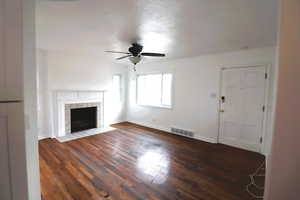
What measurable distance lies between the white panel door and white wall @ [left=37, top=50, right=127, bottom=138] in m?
3.64

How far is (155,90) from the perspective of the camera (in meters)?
5.05

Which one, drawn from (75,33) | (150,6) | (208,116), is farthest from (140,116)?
(150,6)

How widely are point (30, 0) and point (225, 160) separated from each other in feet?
12.0

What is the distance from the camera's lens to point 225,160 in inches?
108

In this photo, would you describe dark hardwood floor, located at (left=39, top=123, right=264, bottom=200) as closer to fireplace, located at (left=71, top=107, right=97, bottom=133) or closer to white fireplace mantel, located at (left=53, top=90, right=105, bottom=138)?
white fireplace mantel, located at (left=53, top=90, right=105, bottom=138)

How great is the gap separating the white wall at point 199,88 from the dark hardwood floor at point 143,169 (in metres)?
0.59

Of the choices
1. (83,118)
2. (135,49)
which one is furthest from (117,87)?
(135,49)

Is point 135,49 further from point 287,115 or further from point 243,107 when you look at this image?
point 243,107

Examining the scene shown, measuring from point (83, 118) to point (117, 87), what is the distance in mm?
1745

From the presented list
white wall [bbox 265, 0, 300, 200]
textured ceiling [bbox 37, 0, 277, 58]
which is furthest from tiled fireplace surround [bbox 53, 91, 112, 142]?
white wall [bbox 265, 0, 300, 200]

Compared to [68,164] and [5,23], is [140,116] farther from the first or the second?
[5,23]

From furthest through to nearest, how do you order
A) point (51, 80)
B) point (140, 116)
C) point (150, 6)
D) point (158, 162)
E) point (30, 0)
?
point (140, 116) < point (51, 80) < point (158, 162) < point (150, 6) < point (30, 0)

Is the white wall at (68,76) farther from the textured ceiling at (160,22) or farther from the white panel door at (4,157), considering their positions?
the white panel door at (4,157)

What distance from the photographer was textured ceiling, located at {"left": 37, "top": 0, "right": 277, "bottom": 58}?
1546mm
